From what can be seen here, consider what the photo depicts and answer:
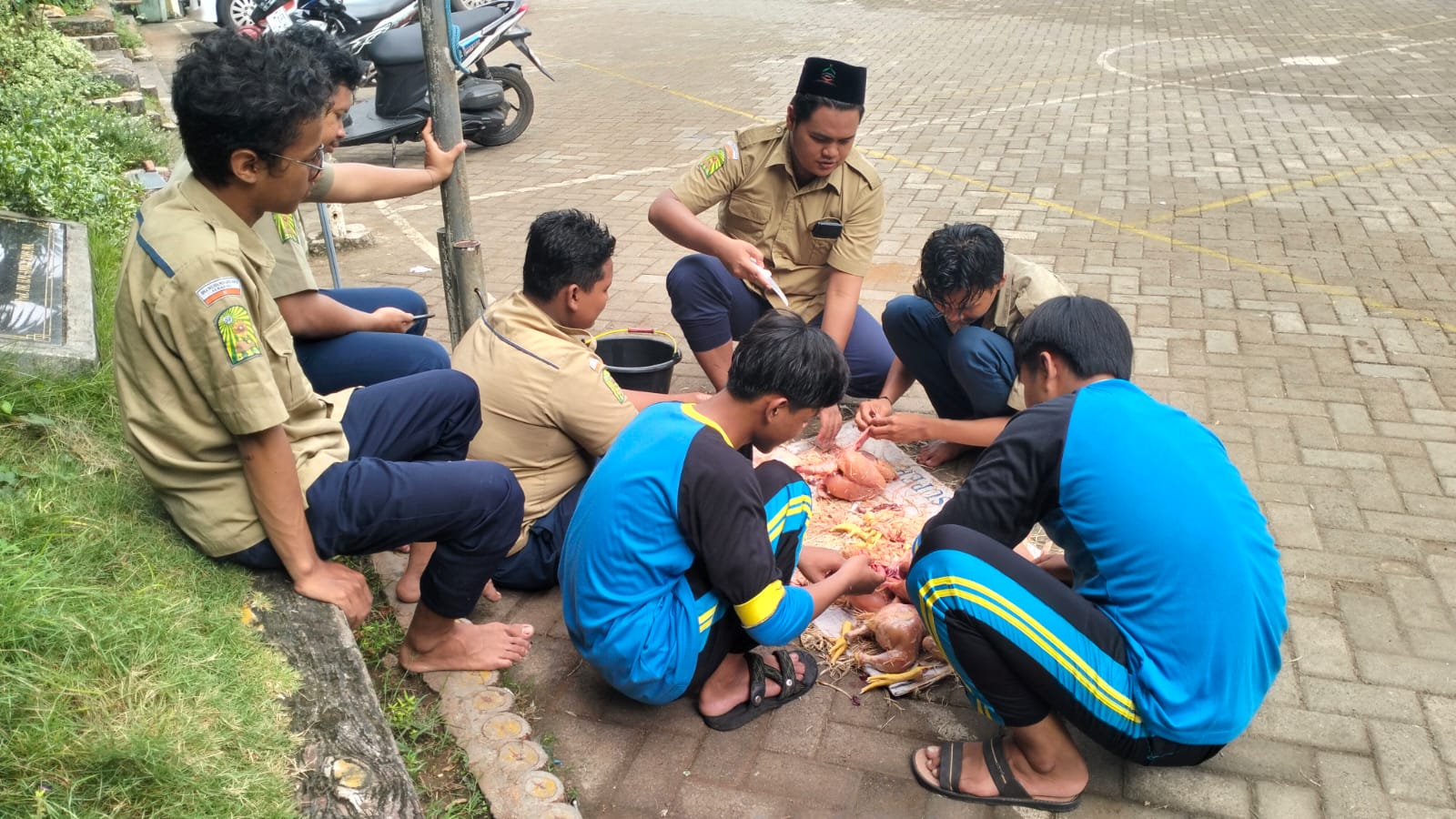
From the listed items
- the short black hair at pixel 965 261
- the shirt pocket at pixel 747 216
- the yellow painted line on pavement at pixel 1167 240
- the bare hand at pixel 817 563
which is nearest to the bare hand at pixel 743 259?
the shirt pocket at pixel 747 216

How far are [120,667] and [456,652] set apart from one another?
2.96ft

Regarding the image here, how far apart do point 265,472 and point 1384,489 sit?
375 cm

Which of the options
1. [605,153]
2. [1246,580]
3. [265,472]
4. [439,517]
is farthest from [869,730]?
[605,153]

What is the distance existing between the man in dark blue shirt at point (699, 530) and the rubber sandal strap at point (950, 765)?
0.47 m

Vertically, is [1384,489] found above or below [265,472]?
below

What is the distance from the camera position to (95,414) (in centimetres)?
320

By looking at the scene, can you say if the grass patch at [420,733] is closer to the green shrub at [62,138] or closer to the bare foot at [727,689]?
the bare foot at [727,689]

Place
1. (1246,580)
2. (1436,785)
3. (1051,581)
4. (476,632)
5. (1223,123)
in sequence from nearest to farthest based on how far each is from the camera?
1. (1246,580)
2. (1051,581)
3. (1436,785)
4. (476,632)
5. (1223,123)

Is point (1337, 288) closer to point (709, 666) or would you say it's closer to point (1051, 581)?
point (1051, 581)

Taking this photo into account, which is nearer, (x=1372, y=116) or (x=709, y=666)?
(x=709, y=666)

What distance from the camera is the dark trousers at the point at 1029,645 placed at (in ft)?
7.58

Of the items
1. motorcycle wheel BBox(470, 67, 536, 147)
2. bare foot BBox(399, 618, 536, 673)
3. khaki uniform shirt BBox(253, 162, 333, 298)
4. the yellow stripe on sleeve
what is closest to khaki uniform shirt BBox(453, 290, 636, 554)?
bare foot BBox(399, 618, 536, 673)

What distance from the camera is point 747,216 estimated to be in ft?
14.5

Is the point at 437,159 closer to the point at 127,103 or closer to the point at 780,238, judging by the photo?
the point at 780,238
